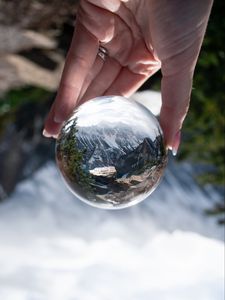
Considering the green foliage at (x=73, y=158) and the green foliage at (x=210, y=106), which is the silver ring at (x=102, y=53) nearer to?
the green foliage at (x=73, y=158)

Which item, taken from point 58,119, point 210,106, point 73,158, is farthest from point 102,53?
point 210,106

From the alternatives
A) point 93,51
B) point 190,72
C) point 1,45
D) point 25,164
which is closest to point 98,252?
point 25,164

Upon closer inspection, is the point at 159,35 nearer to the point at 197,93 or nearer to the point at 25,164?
the point at 197,93

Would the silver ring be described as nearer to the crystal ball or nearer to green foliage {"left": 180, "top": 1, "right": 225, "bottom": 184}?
the crystal ball

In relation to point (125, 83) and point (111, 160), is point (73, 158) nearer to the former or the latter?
point (111, 160)

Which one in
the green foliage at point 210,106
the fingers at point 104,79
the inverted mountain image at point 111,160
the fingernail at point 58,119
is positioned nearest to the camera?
the inverted mountain image at point 111,160

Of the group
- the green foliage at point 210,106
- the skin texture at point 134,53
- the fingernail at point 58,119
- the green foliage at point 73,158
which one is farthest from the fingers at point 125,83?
the green foliage at point 210,106

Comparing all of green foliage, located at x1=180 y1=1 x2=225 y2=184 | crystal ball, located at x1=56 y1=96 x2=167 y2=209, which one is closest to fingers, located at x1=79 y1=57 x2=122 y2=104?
crystal ball, located at x1=56 y1=96 x2=167 y2=209

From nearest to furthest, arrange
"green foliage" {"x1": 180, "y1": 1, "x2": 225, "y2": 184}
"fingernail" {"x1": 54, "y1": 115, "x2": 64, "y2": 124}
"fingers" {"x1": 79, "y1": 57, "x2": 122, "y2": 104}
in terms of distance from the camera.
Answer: "fingernail" {"x1": 54, "y1": 115, "x2": 64, "y2": 124}
"fingers" {"x1": 79, "y1": 57, "x2": 122, "y2": 104}
"green foliage" {"x1": 180, "y1": 1, "x2": 225, "y2": 184}
